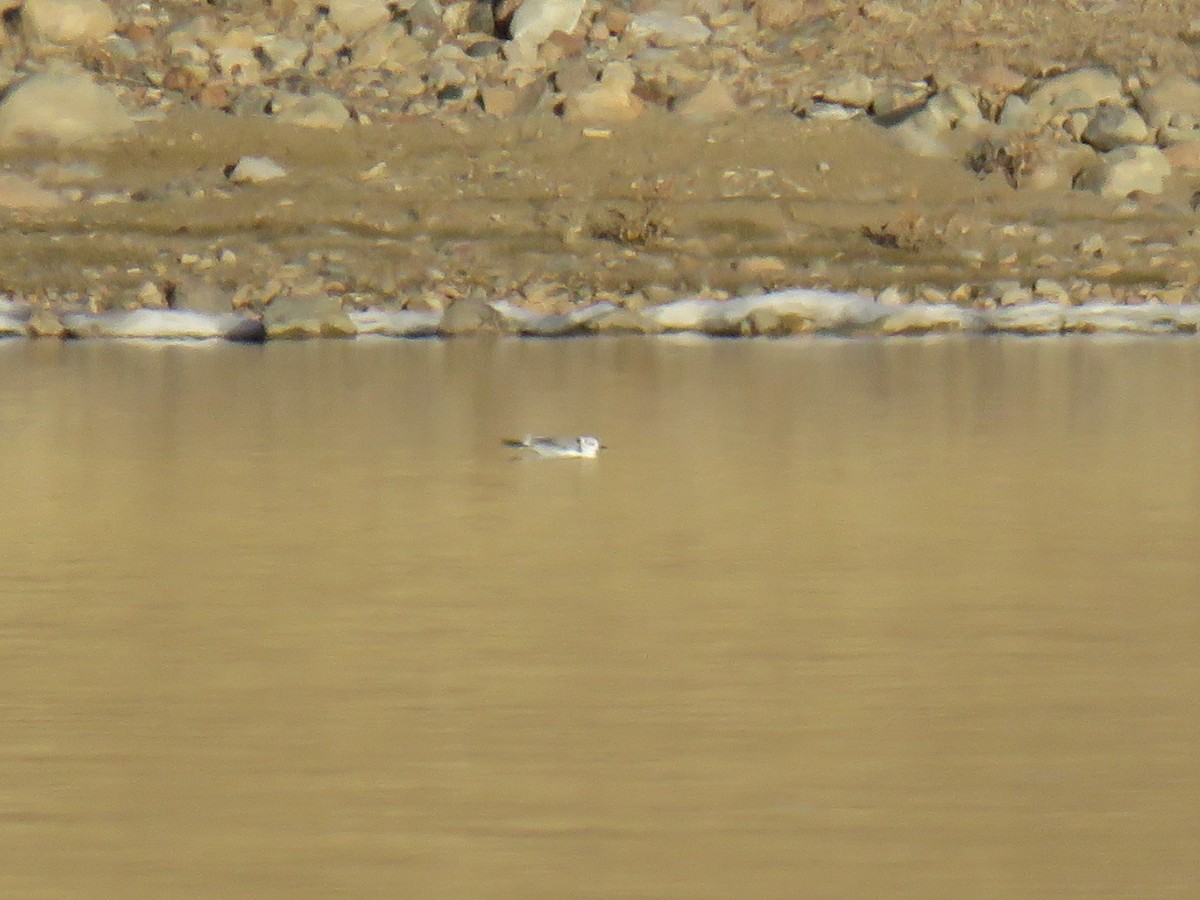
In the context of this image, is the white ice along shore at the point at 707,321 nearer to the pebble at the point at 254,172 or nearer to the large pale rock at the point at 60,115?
the pebble at the point at 254,172

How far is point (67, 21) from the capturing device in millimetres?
22234

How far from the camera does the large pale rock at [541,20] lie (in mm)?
22141

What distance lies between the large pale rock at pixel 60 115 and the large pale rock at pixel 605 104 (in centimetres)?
339

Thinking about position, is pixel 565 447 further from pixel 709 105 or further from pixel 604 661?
pixel 709 105

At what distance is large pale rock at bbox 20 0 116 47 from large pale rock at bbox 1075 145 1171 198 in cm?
803

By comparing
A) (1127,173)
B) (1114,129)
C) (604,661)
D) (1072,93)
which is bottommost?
(604,661)

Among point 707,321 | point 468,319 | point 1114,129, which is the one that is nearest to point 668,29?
point 1114,129

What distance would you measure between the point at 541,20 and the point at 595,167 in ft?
7.87

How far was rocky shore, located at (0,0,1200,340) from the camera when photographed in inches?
668

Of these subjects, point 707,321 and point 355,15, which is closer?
point 707,321

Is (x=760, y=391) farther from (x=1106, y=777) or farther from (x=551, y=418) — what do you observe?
(x=1106, y=777)

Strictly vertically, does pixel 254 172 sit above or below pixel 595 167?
below

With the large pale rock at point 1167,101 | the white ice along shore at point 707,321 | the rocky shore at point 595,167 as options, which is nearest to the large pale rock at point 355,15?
the rocky shore at point 595,167

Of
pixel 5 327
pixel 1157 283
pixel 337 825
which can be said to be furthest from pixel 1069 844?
pixel 1157 283
